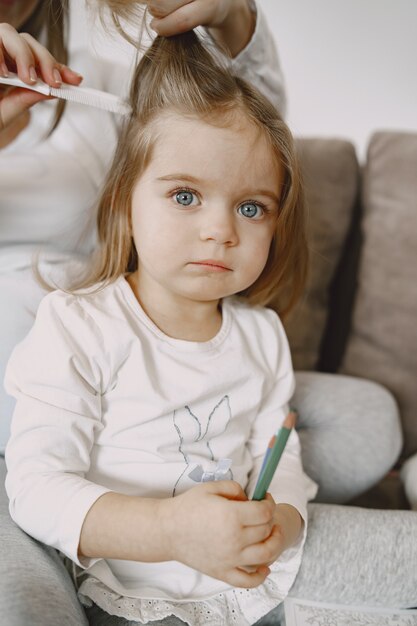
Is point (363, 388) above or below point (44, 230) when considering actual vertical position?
below

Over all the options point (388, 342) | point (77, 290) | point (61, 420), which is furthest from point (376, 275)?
point (61, 420)

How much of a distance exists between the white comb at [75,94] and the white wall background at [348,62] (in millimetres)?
751

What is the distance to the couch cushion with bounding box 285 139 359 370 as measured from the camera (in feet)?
4.36

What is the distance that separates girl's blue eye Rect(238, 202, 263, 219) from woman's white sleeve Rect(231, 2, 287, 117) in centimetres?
20

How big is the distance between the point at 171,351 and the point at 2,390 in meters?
0.23

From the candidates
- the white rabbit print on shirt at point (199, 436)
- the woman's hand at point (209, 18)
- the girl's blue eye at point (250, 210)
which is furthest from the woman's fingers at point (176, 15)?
the white rabbit print on shirt at point (199, 436)

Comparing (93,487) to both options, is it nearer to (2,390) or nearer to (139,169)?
(2,390)

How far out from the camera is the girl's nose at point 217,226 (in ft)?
2.52

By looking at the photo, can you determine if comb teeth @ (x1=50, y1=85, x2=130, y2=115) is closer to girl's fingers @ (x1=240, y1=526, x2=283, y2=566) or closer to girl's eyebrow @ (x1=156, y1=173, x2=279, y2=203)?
girl's eyebrow @ (x1=156, y1=173, x2=279, y2=203)

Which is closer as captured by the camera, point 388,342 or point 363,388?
point 363,388

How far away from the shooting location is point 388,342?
4.42 ft

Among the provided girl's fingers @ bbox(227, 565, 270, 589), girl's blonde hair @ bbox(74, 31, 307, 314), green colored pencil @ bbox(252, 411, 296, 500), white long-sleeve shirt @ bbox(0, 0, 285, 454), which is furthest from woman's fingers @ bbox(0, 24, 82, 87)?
girl's fingers @ bbox(227, 565, 270, 589)

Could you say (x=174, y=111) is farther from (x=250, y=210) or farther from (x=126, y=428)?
(x=126, y=428)

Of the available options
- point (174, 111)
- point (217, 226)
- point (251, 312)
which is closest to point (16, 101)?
point (174, 111)
